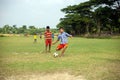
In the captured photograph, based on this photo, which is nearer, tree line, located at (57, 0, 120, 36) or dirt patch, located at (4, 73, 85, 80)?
dirt patch, located at (4, 73, 85, 80)

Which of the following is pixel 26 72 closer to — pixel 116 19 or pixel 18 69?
pixel 18 69

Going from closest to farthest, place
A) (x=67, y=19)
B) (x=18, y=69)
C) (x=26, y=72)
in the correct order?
1. (x=26, y=72)
2. (x=18, y=69)
3. (x=67, y=19)

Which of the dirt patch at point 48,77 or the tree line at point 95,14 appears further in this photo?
the tree line at point 95,14

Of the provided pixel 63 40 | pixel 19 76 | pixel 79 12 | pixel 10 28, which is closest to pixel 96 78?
pixel 19 76

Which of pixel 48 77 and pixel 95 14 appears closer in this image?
pixel 48 77

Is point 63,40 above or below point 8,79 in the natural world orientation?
above

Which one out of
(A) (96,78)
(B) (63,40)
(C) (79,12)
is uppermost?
(C) (79,12)

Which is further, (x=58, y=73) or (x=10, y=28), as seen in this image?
(x=10, y=28)

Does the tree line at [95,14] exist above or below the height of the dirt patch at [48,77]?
above

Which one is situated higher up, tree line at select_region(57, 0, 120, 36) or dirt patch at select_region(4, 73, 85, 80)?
tree line at select_region(57, 0, 120, 36)

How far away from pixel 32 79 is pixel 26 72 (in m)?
1.09

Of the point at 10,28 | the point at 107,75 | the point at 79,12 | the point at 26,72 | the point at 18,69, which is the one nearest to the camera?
the point at 107,75

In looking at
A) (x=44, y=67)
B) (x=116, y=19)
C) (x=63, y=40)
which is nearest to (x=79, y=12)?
(x=116, y=19)

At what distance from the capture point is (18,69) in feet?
30.3
